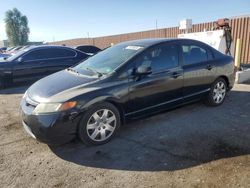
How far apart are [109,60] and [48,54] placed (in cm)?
498

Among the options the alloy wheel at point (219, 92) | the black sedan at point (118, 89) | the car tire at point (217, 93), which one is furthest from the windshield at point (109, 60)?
the alloy wheel at point (219, 92)

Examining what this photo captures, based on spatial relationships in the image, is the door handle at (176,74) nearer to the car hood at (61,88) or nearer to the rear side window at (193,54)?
the rear side window at (193,54)

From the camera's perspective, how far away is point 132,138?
13.3ft

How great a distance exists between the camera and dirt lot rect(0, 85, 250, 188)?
2.95m

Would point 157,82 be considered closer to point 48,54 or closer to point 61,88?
point 61,88

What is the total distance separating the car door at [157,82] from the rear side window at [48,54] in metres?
5.36

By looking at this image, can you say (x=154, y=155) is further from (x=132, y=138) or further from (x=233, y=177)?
(x=233, y=177)

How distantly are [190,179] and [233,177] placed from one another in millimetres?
516

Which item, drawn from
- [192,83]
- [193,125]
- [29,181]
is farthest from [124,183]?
[192,83]

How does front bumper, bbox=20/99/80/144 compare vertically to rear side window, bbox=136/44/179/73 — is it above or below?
below

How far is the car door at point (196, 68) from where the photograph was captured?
4.79 metres

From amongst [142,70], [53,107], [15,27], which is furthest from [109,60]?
[15,27]

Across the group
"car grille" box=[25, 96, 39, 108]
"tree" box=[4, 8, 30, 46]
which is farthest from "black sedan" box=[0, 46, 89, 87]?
"tree" box=[4, 8, 30, 46]

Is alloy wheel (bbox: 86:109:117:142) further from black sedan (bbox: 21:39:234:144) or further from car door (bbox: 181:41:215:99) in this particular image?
car door (bbox: 181:41:215:99)
